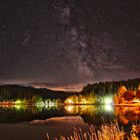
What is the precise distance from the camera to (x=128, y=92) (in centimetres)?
16500

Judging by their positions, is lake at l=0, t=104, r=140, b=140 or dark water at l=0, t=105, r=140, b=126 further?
dark water at l=0, t=105, r=140, b=126

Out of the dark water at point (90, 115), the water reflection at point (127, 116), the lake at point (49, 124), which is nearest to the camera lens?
the lake at point (49, 124)

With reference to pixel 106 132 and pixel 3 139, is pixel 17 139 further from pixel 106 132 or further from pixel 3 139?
pixel 106 132

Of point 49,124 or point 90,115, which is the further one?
point 90,115

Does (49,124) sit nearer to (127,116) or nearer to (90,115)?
(127,116)

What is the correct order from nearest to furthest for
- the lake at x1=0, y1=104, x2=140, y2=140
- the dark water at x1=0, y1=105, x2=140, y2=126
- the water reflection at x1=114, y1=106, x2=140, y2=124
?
the lake at x1=0, y1=104, x2=140, y2=140, the water reflection at x1=114, y1=106, x2=140, y2=124, the dark water at x1=0, y1=105, x2=140, y2=126

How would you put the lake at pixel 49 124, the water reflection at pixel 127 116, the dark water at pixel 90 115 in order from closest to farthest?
the lake at pixel 49 124 → the water reflection at pixel 127 116 → the dark water at pixel 90 115

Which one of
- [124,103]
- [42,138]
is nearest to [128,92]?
[124,103]

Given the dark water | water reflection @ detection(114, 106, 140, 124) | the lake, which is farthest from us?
the dark water

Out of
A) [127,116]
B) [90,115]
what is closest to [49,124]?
[127,116]

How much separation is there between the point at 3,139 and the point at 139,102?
127 meters

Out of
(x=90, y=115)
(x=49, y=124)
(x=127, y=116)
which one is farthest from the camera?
(x=90, y=115)

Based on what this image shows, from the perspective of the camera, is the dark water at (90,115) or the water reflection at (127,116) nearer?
the water reflection at (127,116)

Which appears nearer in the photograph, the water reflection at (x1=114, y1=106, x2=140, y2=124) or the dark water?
the water reflection at (x1=114, y1=106, x2=140, y2=124)
